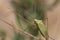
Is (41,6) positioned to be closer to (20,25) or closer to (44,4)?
A: (44,4)

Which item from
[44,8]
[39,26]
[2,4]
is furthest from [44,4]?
[2,4]

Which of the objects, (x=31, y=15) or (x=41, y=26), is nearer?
(x=41, y=26)

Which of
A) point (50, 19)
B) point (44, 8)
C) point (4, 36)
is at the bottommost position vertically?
point (50, 19)

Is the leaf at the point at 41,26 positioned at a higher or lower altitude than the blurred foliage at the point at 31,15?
higher

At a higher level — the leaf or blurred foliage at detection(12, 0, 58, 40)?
the leaf


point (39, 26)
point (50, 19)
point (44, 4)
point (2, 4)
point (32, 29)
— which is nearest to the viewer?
point (39, 26)

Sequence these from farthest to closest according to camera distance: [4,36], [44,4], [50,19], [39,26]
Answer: [50,19]
[44,4]
[4,36]
[39,26]

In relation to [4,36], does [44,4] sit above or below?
above

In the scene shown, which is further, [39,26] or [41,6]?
[41,6]
